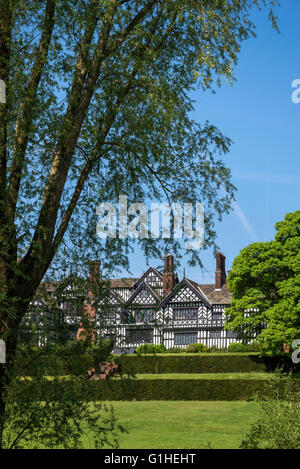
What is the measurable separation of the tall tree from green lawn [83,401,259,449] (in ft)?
28.4

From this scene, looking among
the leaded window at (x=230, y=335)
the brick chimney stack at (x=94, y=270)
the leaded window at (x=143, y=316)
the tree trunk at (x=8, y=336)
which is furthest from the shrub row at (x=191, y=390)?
the leaded window at (x=230, y=335)

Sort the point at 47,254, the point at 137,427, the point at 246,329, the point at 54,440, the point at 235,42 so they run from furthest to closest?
1. the point at 246,329
2. the point at 137,427
3. the point at 235,42
4. the point at 47,254
5. the point at 54,440

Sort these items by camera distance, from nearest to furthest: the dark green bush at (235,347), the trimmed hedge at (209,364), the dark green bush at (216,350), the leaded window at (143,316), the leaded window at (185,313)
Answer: the leaded window at (143,316)
the trimmed hedge at (209,364)
the dark green bush at (235,347)
the dark green bush at (216,350)
the leaded window at (185,313)

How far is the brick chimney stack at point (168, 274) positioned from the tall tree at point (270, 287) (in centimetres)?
2067

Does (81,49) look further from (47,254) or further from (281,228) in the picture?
(281,228)

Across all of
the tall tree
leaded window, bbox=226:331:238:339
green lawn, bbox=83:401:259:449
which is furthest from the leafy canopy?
leaded window, bbox=226:331:238:339

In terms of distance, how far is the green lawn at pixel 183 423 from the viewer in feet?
41.9

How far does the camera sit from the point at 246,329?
2952 centimetres

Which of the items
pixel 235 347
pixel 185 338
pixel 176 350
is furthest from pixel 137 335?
pixel 185 338

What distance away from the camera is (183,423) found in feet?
51.1

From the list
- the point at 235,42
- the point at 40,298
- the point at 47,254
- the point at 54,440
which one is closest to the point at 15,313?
the point at 40,298

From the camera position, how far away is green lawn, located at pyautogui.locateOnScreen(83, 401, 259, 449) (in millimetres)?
12758

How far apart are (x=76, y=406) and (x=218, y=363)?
82.0ft

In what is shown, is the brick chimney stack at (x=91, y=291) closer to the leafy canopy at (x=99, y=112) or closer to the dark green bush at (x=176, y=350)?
the leafy canopy at (x=99, y=112)
